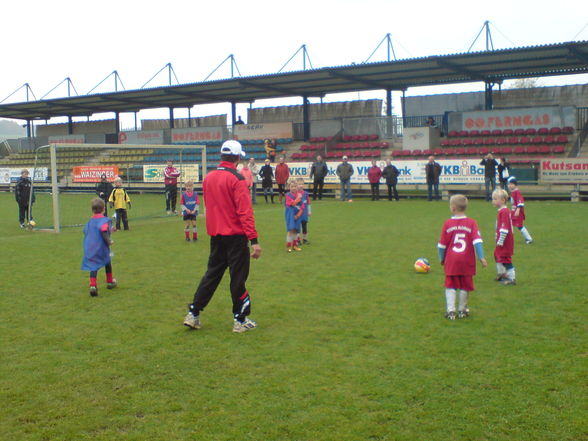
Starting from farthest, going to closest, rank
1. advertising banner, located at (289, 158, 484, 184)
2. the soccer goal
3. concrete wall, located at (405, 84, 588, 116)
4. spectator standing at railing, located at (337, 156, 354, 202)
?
concrete wall, located at (405, 84, 588, 116), spectator standing at railing, located at (337, 156, 354, 202), advertising banner, located at (289, 158, 484, 184), the soccer goal

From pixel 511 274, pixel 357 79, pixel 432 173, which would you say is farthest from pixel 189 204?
pixel 357 79

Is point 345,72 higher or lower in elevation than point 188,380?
higher

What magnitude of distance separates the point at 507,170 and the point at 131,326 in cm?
1993

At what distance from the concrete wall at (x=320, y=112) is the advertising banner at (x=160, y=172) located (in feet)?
44.8

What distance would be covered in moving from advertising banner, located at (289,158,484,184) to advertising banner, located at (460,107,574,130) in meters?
6.93

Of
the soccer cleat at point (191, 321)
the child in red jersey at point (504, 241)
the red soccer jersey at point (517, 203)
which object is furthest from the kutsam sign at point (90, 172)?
the soccer cleat at point (191, 321)

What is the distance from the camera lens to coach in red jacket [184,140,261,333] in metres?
6.64

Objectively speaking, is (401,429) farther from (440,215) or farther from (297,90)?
(297,90)

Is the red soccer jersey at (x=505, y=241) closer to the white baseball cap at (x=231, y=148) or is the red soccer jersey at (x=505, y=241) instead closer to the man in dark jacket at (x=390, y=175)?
the white baseball cap at (x=231, y=148)

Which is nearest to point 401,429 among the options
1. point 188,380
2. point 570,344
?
point 188,380

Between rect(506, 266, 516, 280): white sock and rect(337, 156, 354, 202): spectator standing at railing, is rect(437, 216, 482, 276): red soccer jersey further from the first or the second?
rect(337, 156, 354, 202): spectator standing at railing

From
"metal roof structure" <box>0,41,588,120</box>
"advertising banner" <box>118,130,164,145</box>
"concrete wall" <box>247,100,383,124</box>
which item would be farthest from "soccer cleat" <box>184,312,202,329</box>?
"advertising banner" <box>118,130,164,145</box>

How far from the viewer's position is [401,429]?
434 centimetres

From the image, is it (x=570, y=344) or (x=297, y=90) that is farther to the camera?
(x=297, y=90)
